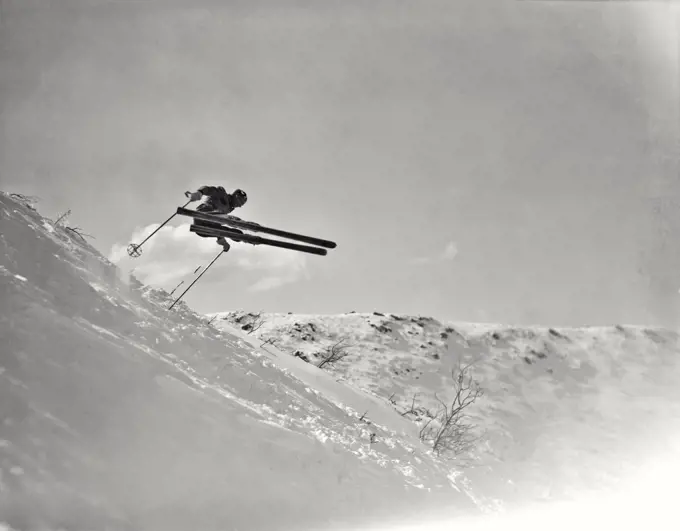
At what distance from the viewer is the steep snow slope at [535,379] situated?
51.3ft

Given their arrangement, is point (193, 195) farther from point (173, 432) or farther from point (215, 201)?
point (173, 432)

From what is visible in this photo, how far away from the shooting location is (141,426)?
12.2 feet

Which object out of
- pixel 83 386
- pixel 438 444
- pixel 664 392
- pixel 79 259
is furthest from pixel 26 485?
pixel 664 392

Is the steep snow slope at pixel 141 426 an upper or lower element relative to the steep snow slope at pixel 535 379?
lower

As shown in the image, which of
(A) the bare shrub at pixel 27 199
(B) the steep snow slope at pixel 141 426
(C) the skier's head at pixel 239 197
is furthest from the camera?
(C) the skier's head at pixel 239 197

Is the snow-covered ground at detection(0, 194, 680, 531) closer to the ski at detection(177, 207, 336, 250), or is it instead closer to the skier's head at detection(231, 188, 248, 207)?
the ski at detection(177, 207, 336, 250)

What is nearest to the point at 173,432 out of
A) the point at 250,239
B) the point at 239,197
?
the point at 250,239

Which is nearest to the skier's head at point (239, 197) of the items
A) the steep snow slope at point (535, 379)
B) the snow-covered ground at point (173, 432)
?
the snow-covered ground at point (173, 432)

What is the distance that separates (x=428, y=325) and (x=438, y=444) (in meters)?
16.3

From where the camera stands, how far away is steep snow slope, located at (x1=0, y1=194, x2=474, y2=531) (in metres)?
3.07

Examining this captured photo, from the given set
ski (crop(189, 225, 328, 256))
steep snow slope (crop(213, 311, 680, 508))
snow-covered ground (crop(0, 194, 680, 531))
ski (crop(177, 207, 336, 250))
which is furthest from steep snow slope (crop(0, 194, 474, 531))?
steep snow slope (crop(213, 311, 680, 508))

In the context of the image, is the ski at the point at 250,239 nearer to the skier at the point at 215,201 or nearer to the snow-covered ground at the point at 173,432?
the skier at the point at 215,201

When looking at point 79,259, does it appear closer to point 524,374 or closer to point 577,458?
point 577,458

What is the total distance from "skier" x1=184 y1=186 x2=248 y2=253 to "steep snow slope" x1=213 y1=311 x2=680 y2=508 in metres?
7.79
